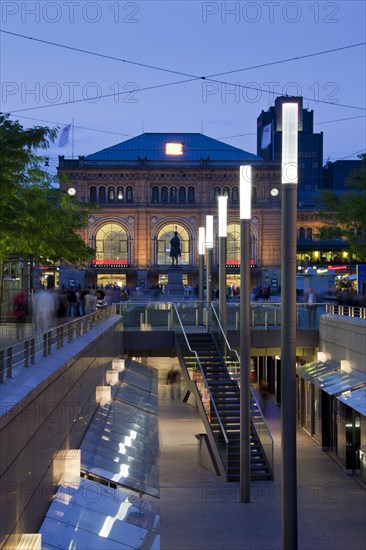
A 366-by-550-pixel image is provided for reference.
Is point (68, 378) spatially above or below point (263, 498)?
above

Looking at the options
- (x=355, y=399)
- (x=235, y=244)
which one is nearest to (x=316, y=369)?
(x=355, y=399)

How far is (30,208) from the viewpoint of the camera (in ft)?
81.8

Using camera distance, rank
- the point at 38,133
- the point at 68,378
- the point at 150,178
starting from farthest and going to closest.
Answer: the point at 150,178
the point at 38,133
the point at 68,378

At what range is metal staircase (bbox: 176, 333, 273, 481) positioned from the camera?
888 inches

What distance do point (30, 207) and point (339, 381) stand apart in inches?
426

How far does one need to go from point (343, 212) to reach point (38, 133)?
18507 millimetres

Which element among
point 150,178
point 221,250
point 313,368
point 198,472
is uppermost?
point 150,178

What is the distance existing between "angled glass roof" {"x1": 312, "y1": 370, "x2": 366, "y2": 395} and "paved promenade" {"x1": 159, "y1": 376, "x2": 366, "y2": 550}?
255cm

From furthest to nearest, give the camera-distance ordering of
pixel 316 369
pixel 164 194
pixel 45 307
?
pixel 164 194 < pixel 316 369 < pixel 45 307

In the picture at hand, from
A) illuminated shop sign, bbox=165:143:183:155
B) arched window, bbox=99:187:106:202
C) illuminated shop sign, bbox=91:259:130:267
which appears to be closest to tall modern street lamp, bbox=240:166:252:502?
illuminated shop sign, bbox=91:259:130:267

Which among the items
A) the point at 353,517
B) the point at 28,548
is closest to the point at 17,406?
the point at 28,548

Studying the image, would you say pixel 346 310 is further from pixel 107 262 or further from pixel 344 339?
pixel 107 262

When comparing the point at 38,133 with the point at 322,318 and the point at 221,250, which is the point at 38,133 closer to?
the point at 221,250

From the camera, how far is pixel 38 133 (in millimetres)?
17062
